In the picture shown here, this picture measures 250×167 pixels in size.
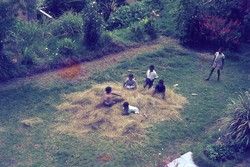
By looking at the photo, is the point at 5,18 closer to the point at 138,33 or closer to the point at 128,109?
the point at 128,109

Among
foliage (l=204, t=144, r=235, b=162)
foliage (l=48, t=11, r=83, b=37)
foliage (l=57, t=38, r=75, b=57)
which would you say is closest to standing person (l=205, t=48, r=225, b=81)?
foliage (l=204, t=144, r=235, b=162)

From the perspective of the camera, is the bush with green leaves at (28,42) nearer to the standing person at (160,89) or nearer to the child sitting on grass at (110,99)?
the child sitting on grass at (110,99)

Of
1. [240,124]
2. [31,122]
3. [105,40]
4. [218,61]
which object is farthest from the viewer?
[105,40]

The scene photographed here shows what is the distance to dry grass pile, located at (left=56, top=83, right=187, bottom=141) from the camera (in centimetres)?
1187

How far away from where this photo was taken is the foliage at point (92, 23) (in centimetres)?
1628

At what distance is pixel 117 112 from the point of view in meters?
12.4

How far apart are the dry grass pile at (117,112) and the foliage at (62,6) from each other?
6742 millimetres

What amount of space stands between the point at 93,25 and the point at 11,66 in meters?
3.48

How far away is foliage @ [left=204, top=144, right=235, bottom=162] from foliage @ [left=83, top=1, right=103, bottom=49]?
24.0 feet

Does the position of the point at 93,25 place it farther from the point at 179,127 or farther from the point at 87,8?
the point at 179,127

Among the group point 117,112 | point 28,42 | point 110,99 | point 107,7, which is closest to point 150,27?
point 107,7

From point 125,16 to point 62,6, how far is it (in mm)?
2991

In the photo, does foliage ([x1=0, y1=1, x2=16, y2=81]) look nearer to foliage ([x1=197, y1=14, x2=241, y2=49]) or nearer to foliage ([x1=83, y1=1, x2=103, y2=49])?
foliage ([x1=83, y1=1, x2=103, y2=49])

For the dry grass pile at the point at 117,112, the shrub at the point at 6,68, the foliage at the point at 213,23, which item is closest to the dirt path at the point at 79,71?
the shrub at the point at 6,68
